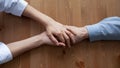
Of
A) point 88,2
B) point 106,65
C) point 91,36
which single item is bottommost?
point 106,65

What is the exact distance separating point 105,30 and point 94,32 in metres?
0.05

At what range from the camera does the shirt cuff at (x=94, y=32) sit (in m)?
0.96

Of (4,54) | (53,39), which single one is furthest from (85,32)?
(4,54)

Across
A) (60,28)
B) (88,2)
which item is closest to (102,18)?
(88,2)

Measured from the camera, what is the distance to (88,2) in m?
1.05

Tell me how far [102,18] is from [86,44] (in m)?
0.16

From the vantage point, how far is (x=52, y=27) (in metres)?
0.96

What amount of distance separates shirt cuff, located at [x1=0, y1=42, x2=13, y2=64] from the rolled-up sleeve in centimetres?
17

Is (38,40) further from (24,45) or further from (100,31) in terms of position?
(100,31)

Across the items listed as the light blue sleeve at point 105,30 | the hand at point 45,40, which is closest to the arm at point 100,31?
the light blue sleeve at point 105,30

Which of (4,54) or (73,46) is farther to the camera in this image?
(73,46)

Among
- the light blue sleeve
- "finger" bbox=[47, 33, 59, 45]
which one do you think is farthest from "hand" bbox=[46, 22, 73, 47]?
the light blue sleeve

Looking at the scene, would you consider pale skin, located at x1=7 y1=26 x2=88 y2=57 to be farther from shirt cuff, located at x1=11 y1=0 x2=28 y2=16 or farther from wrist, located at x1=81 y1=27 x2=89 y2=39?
shirt cuff, located at x1=11 y1=0 x2=28 y2=16

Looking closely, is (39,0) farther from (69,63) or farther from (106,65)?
(106,65)
